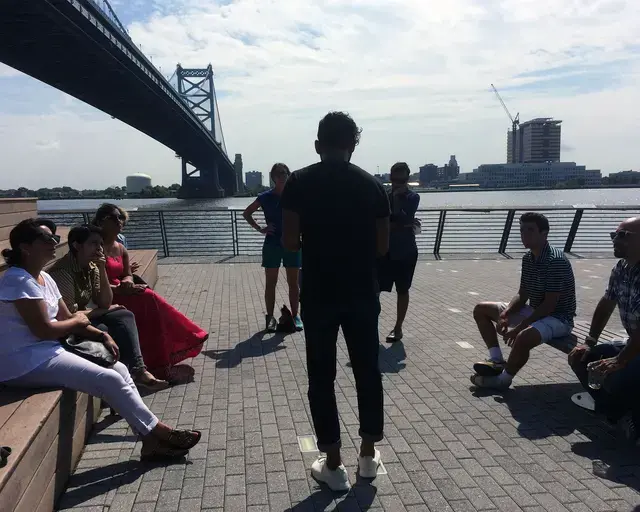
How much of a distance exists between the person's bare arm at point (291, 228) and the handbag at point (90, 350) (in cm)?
130

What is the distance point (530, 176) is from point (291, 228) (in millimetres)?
77580

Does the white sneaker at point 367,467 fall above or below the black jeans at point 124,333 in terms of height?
below

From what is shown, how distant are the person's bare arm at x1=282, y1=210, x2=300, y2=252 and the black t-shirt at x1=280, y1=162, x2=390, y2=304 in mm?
22

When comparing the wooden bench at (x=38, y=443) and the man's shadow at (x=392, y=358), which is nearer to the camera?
the wooden bench at (x=38, y=443)

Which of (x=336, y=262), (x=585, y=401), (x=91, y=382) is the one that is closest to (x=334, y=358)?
(x=336, y=262)

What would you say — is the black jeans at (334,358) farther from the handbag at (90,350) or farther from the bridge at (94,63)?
the bridge at (94,63)

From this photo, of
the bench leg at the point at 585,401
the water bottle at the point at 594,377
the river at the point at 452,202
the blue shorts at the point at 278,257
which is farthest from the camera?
the river at the point at 452,202

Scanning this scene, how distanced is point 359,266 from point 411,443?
128 centimetres

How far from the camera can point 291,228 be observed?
2.65m

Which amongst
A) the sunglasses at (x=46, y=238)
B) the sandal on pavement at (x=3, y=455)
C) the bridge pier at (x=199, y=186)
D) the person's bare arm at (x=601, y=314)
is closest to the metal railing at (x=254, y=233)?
the person's bare arm at (x=601, y=314)

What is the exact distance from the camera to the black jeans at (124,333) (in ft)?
12.4

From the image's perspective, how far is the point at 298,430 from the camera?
3.45m

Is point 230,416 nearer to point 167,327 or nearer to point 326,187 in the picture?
point 167,327

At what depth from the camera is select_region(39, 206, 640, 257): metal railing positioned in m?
11.9
